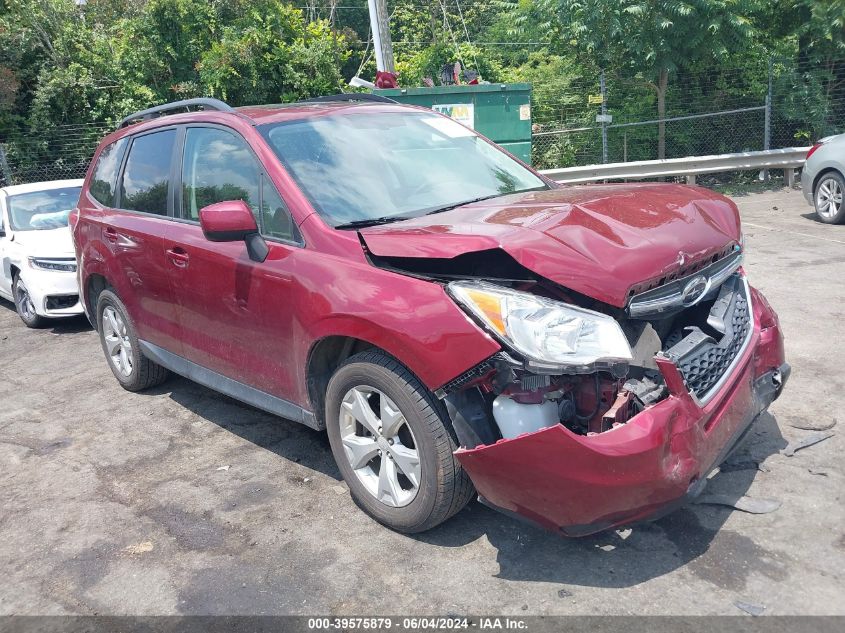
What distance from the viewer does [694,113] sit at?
15180 millimetres

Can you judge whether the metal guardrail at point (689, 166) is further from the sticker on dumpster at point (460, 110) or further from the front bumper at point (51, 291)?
the front bumper at point (51, 291)

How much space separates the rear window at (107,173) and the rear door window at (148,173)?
0.20m

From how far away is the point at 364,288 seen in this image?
3.25m

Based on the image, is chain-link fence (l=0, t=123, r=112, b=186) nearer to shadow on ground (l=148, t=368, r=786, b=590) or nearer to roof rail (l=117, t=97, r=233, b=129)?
roof rail (l=117, t=97, r=233, b=129)

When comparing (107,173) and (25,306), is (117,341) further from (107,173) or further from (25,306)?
(25,306)

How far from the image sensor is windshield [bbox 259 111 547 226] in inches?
149

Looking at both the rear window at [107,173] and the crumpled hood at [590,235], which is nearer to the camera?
the crumpled hood at [590,235]

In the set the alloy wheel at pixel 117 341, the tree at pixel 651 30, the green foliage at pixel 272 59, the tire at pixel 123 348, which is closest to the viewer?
the tire at pixel 123 348

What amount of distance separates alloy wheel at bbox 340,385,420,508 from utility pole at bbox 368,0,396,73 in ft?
34.6

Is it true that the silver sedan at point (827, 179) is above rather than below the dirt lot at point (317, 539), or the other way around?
above

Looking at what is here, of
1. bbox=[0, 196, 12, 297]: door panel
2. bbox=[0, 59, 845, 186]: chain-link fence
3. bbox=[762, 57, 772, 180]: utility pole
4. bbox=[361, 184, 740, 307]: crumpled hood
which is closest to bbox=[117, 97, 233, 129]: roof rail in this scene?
bbox=[361, 184, 740, 307]: crumpled hood

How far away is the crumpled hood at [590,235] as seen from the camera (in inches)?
112

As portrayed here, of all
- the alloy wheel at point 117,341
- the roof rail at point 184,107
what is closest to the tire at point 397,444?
the roof rail at point 184,107

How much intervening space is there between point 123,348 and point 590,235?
13.0 feet
